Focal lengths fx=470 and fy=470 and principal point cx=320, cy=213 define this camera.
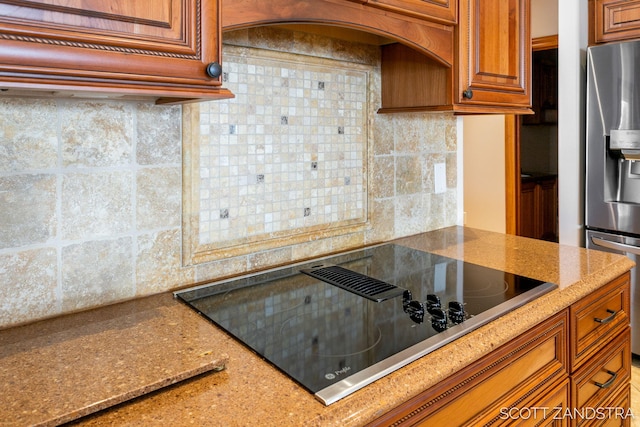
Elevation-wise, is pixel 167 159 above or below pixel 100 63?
below

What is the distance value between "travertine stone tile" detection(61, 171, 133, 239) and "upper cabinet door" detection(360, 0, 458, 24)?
2.51ft

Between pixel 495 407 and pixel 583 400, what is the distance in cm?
51

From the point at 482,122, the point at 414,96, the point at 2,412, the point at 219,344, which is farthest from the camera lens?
the point at 482,122

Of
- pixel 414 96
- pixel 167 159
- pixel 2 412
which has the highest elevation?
pixel 414 96

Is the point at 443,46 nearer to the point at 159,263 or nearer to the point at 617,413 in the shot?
the point at 159,263

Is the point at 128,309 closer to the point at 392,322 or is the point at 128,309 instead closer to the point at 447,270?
the point at 392,322

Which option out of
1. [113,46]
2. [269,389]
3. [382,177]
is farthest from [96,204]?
[382,177]

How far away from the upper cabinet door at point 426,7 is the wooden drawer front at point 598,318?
2.93 feet

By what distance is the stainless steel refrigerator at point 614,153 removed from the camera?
2.28 metres

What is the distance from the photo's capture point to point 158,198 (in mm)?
1211

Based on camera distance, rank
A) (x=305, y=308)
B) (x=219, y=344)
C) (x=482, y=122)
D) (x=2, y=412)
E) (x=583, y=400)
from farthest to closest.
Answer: (x=482, y=122) < (x=583, y=400) < (x=305, y=308) < (x=219, y=344) < (x=2, y=412)

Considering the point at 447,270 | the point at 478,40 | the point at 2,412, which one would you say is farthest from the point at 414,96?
the point at 2,412

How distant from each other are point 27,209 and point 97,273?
0.70 feet

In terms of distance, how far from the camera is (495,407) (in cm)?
105
